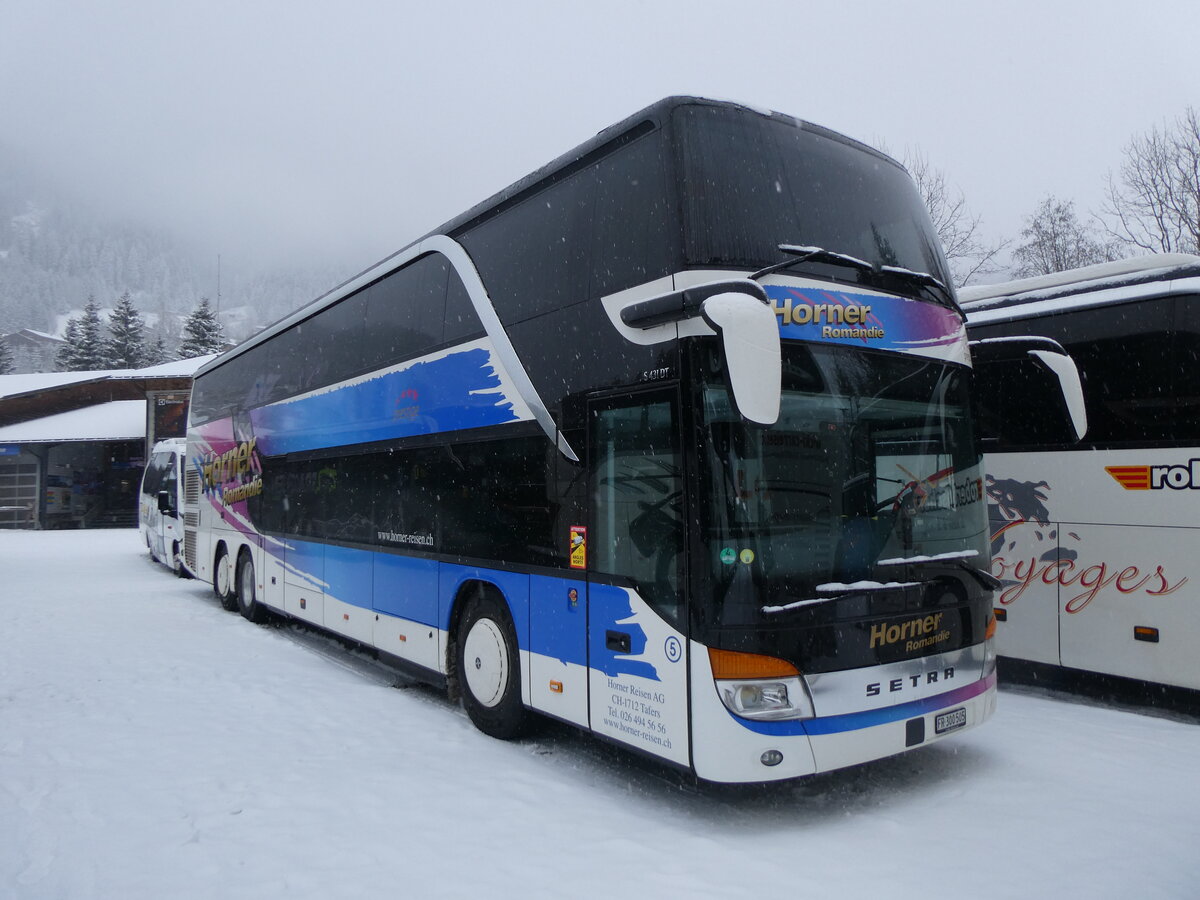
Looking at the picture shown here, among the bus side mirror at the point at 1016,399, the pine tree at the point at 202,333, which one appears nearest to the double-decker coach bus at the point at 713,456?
the bus side mirror at the point at 1016,399

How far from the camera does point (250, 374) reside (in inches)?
490

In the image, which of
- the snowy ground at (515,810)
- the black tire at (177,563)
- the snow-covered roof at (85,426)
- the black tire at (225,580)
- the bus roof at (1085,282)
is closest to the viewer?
the snowy ground at (515,810)

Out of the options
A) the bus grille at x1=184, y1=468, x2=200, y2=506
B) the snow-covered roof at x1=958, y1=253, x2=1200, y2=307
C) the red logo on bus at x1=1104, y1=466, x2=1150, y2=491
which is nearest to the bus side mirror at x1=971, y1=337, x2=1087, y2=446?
the red logo on bus at x1=1104, y1=466, x2=1150, y2=491

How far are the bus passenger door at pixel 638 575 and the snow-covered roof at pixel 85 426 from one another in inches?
1433

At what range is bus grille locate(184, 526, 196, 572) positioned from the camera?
1573 cm

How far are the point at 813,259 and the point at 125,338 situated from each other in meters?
75.2

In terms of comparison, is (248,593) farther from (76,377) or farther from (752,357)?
(76,377)

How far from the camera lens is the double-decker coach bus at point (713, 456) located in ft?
14.3

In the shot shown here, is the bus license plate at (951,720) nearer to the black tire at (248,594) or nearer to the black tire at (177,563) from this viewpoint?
the black tire at (248,594)

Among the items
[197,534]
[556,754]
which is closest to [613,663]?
[556,754]

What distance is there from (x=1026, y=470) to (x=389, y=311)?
6129mm

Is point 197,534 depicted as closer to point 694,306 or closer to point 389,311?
point 389,311

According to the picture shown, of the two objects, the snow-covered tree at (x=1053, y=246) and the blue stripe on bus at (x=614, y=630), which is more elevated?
the snow-covered tree at (x=1053, y=246)

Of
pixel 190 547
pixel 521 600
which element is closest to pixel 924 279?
pixel 521 600
